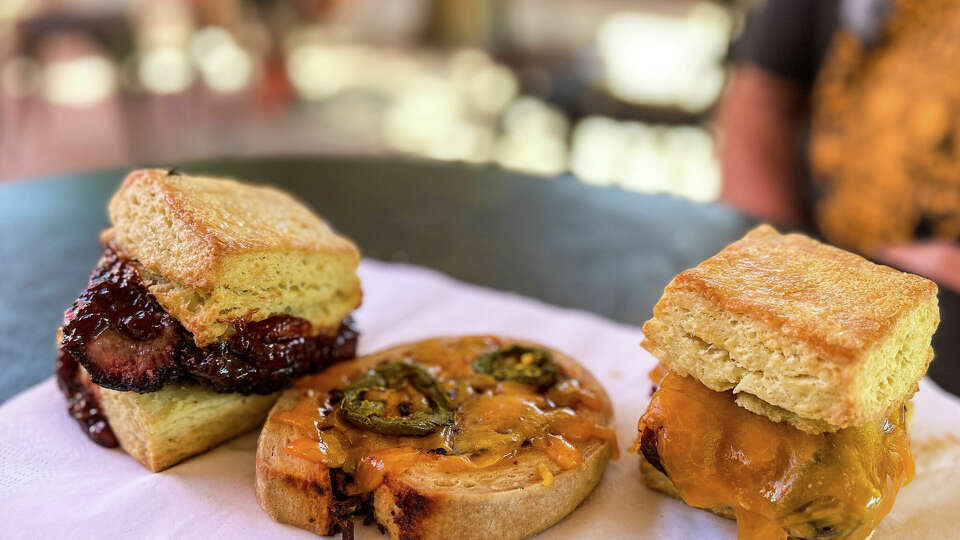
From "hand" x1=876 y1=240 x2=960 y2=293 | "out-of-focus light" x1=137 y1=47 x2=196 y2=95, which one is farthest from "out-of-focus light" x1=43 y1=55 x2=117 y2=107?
"hand" x1=876 y1=240 x2=960 y2=293

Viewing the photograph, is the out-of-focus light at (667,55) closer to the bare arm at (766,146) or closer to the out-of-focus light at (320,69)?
the bare arm at (766,146)

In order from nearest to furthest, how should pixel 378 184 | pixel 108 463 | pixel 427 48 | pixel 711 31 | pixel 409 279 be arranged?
pixel 108 463
pixel 409 279
pixel 378 184
pixel 711 31
pixel 427 48

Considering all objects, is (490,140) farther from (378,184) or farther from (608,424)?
(608,424)

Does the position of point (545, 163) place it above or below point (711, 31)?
below

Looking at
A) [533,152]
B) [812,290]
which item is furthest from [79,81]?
[812,290]

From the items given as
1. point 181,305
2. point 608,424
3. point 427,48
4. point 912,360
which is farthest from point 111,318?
point 427,48

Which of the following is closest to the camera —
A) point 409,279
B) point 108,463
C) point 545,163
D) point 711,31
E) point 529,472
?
point 529,472

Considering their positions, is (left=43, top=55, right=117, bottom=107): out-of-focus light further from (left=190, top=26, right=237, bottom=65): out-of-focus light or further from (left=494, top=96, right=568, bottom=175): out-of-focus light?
(left=494, top=96, right=568, bottom=175): out-of-focus light

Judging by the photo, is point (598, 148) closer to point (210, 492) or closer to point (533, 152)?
point (533, 152)
